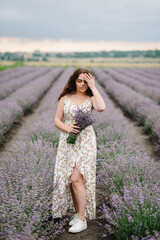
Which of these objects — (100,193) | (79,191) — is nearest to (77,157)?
(79,191)

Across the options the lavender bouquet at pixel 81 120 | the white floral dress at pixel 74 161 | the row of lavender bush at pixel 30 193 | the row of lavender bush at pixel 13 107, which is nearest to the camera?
the row of lavender bush at pixel 30 193

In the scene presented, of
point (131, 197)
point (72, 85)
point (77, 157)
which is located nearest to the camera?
point (131, 197)

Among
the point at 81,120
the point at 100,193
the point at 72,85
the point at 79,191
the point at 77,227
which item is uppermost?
the point at 72,85

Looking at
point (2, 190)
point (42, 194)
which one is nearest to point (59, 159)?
point (42, 194)

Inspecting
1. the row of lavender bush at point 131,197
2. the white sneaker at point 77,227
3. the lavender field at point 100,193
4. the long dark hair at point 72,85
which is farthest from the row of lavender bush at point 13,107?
the white sneaker at point 77,227

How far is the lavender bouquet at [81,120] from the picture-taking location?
252 cm

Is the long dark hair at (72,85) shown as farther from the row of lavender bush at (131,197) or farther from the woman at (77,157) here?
the row of lavender bush at (131,197)

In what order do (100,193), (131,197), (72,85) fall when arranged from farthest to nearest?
1. (100,193)
2. (72,85)
3. (131,197)

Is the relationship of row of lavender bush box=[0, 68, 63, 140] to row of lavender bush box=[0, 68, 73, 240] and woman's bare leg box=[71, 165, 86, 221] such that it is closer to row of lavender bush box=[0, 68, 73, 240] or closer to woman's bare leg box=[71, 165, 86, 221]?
row of lavender bush box=[0, 68, 73, 240]

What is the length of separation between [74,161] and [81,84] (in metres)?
0.79

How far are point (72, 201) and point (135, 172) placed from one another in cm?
78

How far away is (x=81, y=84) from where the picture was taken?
107 inches

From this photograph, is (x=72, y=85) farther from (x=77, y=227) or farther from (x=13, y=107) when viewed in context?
(x=13, y=107)

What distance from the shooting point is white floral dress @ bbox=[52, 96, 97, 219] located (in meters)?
2.62
